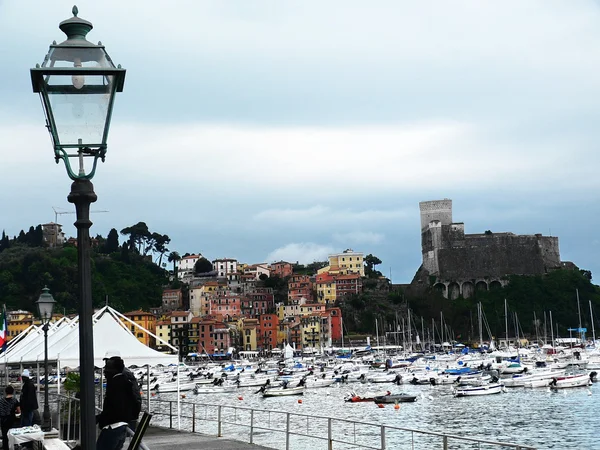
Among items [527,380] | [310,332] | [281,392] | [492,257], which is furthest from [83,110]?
[492,257]

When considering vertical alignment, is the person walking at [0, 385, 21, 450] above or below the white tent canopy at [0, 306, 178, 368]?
below

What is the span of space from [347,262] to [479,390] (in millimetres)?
87716

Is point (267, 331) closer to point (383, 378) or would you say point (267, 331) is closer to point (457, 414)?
point (383, 378)

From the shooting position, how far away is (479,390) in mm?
53062

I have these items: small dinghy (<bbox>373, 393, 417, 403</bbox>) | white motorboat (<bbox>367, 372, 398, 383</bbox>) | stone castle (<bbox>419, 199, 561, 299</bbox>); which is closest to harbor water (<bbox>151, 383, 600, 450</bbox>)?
small dinghy (<bbox>373, 393, 417, 403</bbox>)

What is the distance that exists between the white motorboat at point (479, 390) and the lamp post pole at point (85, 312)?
50062mm

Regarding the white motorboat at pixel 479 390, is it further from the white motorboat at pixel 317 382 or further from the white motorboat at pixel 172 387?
the white motorboat at pixel 172 387

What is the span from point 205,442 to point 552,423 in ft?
90.9

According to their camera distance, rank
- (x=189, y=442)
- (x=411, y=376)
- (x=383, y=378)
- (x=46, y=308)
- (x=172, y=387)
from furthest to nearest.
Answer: (x=383, y=378) < (x=411, y=376) < (x=172, y=387) < (x=46, y=308) < (x=189, y=442)

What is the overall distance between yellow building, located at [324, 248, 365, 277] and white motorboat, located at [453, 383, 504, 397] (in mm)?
83577

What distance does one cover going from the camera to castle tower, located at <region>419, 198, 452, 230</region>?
120m

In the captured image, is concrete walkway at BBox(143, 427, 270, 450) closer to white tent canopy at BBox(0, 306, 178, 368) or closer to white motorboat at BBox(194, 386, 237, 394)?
white tent canopy at BBox(0, 306, 178, 368)

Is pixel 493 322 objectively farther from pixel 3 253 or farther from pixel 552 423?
pixel 552 423

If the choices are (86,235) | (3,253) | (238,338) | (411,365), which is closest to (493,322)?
(238,338)
